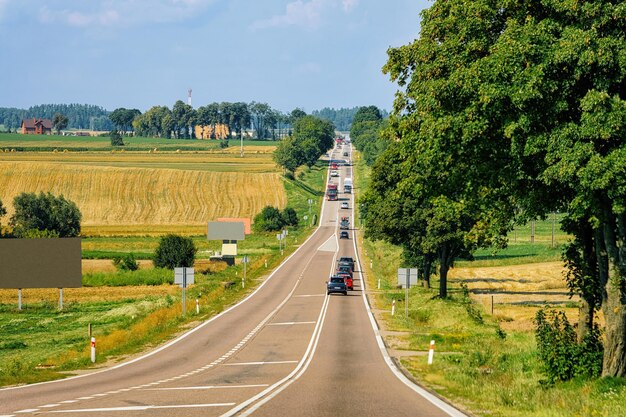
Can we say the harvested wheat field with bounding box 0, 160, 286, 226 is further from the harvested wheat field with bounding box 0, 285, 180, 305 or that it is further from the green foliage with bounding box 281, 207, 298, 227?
the harvested wheat field with bounding box 0, 285, 180, 305

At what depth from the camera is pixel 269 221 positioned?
428 ft

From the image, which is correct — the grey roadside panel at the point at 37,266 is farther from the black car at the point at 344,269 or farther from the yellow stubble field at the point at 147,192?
the yellow stubble field at the point at 147,192

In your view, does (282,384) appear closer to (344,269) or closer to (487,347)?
(487,347)

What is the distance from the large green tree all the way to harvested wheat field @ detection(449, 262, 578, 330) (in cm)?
2098

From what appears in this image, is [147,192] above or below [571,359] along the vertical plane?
above

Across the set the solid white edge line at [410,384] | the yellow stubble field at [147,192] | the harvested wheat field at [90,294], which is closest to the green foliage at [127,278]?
the harvested wheat field at [90,294]

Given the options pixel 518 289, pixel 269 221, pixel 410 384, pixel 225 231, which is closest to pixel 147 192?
pixel 269 221

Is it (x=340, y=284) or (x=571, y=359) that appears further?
(x=340, y=284)

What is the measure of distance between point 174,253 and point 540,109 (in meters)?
61.8

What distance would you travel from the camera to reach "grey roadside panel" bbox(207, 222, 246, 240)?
97875 millimetres

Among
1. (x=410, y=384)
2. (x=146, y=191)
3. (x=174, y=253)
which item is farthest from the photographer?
(x=146, y=191)

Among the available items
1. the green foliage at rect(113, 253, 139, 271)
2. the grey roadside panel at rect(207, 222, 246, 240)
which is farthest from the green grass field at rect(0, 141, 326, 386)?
the green foliage at rect(113, 253, 139, 271)

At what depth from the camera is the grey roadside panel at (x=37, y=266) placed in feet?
205

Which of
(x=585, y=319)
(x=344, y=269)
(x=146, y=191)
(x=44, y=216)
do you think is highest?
(x=146, y=191)
